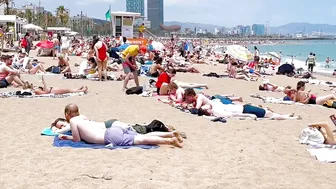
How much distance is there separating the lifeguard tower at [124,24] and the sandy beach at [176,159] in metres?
23.8

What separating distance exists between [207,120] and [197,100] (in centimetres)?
62

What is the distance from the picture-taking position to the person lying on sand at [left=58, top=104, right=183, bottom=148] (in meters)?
5.53

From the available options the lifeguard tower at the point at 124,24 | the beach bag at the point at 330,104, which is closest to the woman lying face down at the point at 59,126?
the beach bag at the point at 330,104

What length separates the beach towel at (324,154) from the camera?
5309 millimetres

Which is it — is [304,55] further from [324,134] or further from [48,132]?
[48,132]

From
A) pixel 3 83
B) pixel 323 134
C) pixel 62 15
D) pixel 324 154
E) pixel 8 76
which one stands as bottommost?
pixel 324 154

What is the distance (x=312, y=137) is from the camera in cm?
615

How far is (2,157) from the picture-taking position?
16.5 feet

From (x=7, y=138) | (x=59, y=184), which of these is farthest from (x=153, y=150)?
(x=7, y=138)

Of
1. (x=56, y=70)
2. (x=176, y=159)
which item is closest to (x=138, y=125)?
(x=176, y=159)

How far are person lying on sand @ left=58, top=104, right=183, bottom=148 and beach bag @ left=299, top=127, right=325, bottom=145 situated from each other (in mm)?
1809

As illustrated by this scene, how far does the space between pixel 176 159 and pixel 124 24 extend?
27408mm

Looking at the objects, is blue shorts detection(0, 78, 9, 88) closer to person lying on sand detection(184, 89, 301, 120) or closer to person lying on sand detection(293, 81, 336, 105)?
person lying on sand detection(184, 89, 301, 120)

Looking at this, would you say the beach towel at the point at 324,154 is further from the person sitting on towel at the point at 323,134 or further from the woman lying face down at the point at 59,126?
the woman lying face down at the point at 59,126
